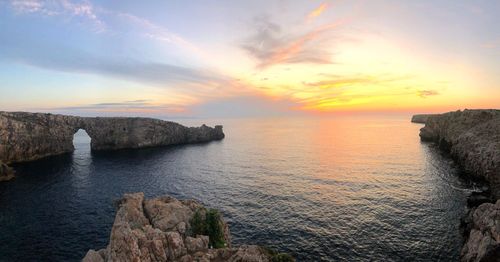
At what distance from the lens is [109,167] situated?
118 m

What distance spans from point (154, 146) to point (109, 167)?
58295 mm

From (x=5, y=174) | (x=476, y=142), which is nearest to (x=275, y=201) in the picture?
(x=476, y=142)

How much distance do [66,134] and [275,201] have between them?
125 meters

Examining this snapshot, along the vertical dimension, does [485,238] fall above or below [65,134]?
below

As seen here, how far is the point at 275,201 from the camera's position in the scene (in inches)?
2958

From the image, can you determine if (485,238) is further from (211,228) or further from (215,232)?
(211,228)

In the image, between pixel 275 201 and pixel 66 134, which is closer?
pixel 275 201

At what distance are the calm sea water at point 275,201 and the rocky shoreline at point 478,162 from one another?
4.32m

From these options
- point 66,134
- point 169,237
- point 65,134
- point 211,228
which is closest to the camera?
point 169,237

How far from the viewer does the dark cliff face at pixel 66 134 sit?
4859 inches

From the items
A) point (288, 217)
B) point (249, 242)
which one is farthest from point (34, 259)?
point (288, 217)

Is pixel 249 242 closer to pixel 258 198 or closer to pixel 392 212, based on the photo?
pixel 258 198

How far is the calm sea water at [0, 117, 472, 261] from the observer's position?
52.5m

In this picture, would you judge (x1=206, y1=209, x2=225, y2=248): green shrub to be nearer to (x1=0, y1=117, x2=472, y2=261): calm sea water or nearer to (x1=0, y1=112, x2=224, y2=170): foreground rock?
(x1=0, y1=117, x2=472, y2=261): calm sea water
